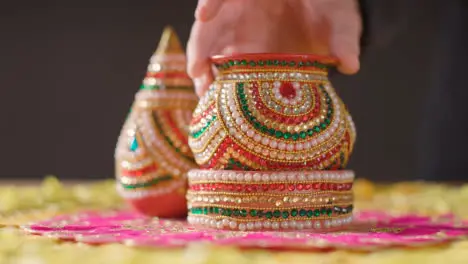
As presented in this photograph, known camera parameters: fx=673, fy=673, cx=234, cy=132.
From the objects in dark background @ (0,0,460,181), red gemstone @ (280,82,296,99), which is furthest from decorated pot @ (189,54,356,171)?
dark background @ (0,0,460,181)

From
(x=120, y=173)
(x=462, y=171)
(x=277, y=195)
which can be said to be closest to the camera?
(x=277, y=195)

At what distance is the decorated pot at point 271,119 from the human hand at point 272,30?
1.9 inches

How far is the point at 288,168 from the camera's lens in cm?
88

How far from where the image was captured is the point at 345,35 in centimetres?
97

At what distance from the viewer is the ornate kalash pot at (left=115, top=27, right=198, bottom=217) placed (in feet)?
3.59

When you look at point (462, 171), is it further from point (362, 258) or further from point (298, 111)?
point (362, 258)

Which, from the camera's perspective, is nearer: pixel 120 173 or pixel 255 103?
pixel 255 103

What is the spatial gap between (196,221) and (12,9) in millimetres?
2218

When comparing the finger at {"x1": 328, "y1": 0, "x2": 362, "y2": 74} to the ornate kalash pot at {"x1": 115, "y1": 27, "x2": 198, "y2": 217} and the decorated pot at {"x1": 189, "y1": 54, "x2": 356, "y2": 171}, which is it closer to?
the decorated pot at {"x1": 189, "y1": 54, "x2": 356, "y2": 171}

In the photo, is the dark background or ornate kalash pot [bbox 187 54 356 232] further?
the dark background

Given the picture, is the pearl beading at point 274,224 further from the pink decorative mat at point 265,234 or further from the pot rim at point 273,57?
the pot rim at point 273,57

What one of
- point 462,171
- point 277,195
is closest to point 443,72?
point 462,171

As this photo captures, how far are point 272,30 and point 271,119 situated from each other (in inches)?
8.4

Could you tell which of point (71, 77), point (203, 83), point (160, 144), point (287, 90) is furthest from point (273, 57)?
point (71, 77)
